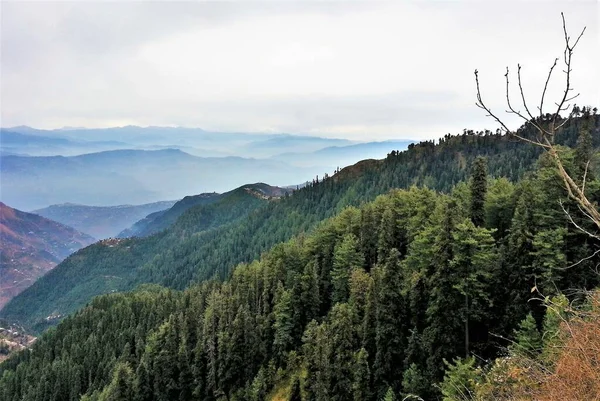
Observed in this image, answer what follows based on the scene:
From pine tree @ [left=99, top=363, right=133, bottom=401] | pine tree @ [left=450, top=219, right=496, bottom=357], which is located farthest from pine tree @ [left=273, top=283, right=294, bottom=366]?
pine tree @ [left=99, top=363, right=133, bottom=401]

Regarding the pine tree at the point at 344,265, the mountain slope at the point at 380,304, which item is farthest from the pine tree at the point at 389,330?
the pine tree at the point at 344,265

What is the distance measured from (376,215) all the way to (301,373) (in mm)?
24417

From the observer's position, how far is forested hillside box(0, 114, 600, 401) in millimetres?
37625

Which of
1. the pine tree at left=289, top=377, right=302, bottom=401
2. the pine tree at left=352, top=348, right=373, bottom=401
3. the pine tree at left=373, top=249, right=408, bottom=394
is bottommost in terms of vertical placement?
the pine tree at left=289, top=377, right=302, bottom=401

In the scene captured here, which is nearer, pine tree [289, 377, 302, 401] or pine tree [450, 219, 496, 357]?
pine tree [450, 219, 496, 357]

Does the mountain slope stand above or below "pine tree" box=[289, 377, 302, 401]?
above

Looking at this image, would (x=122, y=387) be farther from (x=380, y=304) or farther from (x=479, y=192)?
(x=479, y=192)

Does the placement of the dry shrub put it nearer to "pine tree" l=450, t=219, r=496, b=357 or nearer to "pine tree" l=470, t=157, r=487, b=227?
"pine tree" l=450, t=219, r=496, b=357

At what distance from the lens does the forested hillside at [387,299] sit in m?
37.6

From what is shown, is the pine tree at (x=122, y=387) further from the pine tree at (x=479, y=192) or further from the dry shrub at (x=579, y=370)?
the dry shrub at (x=579, y=370)

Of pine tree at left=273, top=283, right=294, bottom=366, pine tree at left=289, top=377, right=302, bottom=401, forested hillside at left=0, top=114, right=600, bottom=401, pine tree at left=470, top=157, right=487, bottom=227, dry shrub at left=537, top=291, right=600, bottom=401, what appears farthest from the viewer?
pine tree at left=273, top=283, right=294, bottom=366

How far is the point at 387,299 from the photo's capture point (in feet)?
143

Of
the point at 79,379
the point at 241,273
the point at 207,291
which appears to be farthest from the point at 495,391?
Result: the point at 79,379

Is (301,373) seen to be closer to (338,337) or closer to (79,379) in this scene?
(338,337)
